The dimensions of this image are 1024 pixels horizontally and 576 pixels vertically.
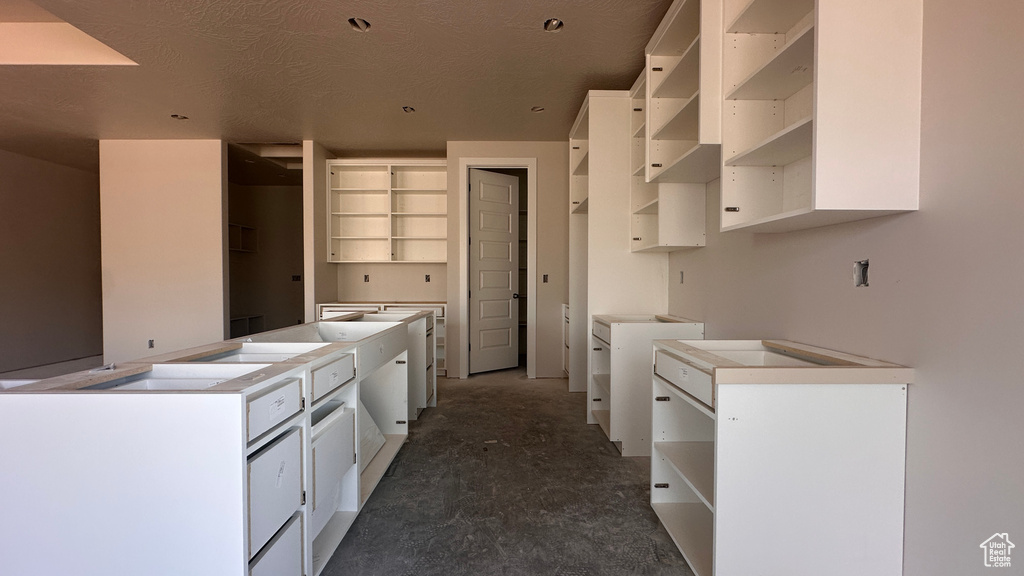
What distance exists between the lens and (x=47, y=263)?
582 centimetres

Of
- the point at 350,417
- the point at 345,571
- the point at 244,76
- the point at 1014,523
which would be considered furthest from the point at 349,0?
the point at 1014,523

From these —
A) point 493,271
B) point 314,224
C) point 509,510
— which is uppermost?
point 314,224

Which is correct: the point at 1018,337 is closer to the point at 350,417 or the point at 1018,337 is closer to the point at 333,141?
the point at 350,417

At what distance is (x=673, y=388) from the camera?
1893 mm

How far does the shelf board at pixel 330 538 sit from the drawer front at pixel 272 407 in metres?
0.66

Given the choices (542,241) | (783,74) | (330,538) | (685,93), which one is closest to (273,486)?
(330,538)

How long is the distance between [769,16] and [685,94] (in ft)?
2.82

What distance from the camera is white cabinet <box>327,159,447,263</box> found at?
553 cm

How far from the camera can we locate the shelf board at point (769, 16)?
179 centimetres

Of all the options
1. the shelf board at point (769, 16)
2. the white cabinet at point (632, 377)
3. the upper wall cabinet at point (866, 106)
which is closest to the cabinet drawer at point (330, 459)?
the white cabinet at point (632, 377)

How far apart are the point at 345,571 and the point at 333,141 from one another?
464cm

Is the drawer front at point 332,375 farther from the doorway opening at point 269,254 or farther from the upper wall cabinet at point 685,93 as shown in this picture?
the doorway opening at point 269,254

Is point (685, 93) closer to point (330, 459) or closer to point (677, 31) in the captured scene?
point (677, 31)

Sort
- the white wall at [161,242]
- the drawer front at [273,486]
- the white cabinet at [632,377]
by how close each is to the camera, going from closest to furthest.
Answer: the drawer front at [273,486], the white cabinet at [632,377], the white wall at [161,242]
